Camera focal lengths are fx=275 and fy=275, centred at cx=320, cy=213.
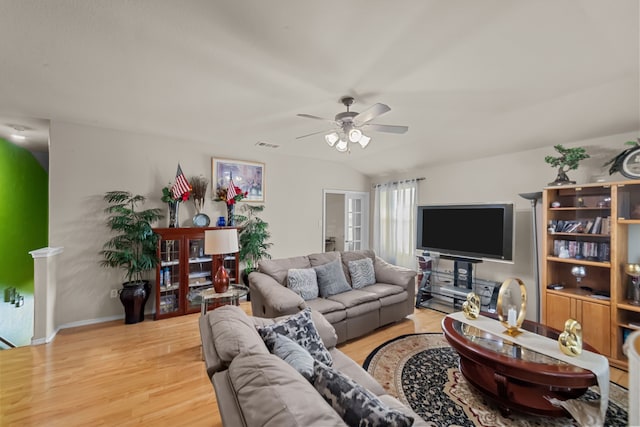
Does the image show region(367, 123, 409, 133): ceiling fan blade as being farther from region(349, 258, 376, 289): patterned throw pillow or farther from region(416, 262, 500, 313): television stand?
region(416, 262, 500, 313): television stand

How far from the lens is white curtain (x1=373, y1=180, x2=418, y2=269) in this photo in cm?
528

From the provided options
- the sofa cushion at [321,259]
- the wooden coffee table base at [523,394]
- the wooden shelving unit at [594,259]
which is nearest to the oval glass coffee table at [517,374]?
the wooden coffee table base at [523,394]

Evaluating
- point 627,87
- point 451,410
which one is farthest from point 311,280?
point 627,87

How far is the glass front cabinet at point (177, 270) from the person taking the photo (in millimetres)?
3809

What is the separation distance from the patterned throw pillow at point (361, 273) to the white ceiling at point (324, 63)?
1.93 meters

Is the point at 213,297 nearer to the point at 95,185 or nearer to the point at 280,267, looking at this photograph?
the point at 280,267

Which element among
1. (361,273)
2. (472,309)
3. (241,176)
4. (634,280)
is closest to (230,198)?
(241,176)

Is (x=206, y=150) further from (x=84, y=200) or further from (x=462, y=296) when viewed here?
(x=462, y=296)

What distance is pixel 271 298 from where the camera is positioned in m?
2.78

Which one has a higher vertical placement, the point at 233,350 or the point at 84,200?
the point at 84,200

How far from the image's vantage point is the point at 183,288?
3936mm

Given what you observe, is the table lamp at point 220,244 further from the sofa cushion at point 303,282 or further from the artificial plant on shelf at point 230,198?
the artificial plant on shelf at point 230,198

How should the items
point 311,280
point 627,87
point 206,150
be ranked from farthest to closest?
1. point 206,150
2. point 311,280
3. point 627,87

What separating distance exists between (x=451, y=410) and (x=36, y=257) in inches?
173
